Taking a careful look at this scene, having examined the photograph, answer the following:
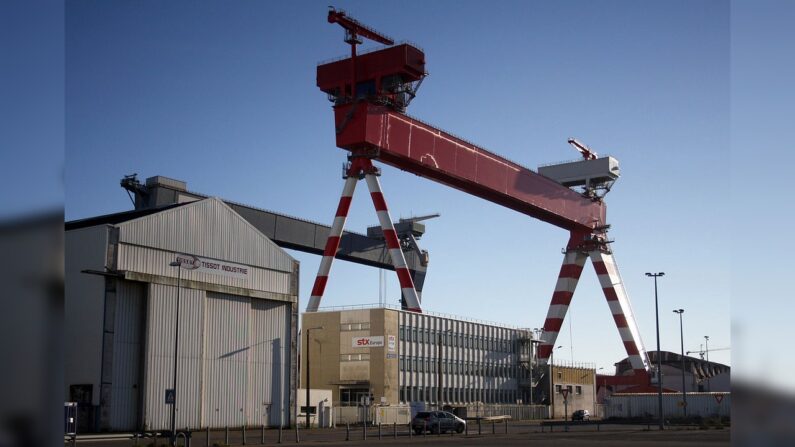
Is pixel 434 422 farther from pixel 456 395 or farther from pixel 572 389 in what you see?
pixel 572 389

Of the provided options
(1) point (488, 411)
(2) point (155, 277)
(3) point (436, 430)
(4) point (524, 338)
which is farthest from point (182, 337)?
(4) point (524, 338)

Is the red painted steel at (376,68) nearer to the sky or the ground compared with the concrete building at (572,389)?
nearer to the sky

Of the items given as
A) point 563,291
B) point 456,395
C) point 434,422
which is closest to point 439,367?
point 456,395

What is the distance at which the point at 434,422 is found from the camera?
44.7m

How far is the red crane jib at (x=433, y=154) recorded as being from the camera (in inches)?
2264

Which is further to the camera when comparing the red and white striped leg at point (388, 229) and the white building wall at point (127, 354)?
the red and white striped leg at point (388, 229)

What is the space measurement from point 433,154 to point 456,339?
16.6 meters

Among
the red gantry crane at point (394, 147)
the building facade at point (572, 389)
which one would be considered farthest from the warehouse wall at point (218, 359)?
the building facade at point (572, 389)

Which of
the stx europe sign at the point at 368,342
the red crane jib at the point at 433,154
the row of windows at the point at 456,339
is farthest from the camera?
the row of windows at the point at 456,339

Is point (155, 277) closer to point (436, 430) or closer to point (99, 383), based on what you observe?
point (99, 383)

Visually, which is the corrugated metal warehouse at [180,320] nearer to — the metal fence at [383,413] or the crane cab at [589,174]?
the metal fence at [383,413]

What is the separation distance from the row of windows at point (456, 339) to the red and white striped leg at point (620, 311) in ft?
39.0

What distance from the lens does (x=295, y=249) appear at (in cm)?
6788

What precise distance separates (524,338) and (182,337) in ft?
131
